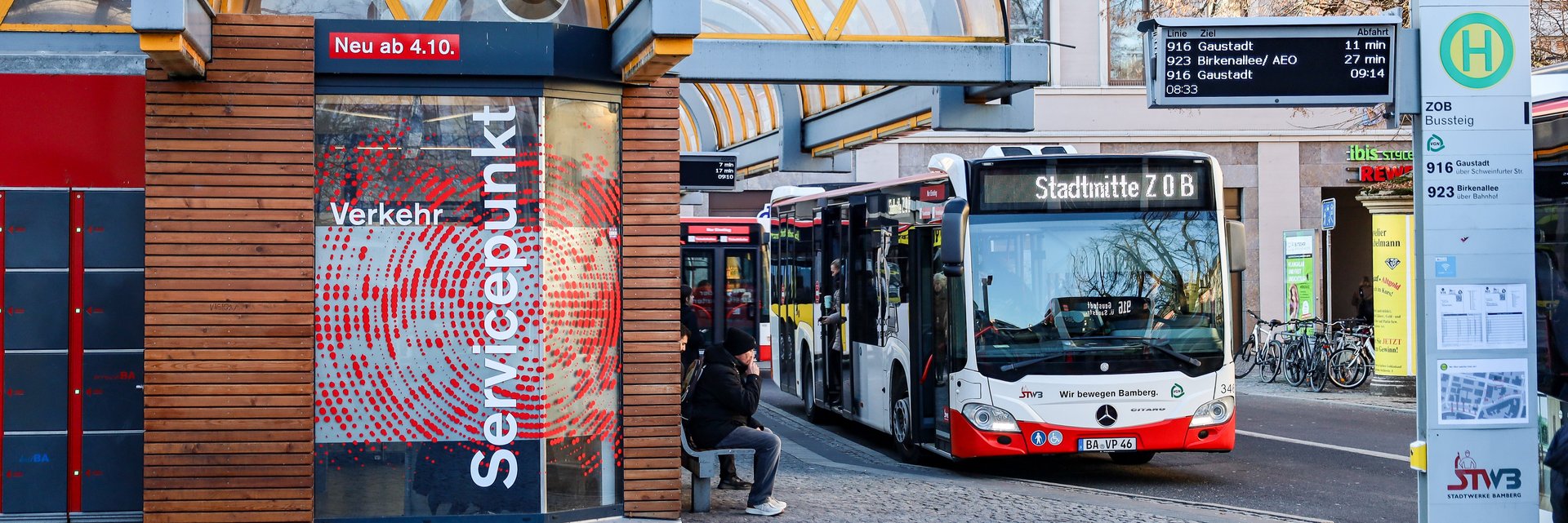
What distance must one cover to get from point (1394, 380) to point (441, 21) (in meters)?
15.7

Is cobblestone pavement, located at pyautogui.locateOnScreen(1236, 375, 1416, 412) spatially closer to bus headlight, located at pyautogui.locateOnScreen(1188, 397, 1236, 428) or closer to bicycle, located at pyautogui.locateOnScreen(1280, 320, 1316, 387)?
bicycle, located at pyautogui.locateOnScreen(1280, 320, 1316, 387)

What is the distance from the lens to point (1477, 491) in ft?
21.9

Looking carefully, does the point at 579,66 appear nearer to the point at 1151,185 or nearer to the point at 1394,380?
the point at 1151,185

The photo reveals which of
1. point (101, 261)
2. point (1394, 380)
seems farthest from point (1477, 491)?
point (1394, 380)

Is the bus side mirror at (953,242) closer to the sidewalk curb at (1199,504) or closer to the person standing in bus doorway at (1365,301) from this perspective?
the sidewalk curb at (1199,504)

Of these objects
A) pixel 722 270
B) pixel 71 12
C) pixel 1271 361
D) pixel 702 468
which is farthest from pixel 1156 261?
pixel 722 270

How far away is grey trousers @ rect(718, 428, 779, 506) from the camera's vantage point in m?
9.24

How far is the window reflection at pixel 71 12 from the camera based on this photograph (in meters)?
8.28

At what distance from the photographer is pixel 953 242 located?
10.9 meters

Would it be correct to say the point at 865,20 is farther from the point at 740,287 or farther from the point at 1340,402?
the point at 740,287

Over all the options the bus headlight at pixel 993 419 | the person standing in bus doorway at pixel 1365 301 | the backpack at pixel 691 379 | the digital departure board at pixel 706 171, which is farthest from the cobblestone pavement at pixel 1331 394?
the backpack at pixel 691 379

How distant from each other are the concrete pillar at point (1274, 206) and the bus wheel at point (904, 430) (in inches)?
795

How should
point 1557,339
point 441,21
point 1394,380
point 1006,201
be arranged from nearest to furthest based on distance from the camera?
point 1557,339 < point 441,21 < point 1006,201 < point 1394,380

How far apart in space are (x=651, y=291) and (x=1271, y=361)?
1712cm
